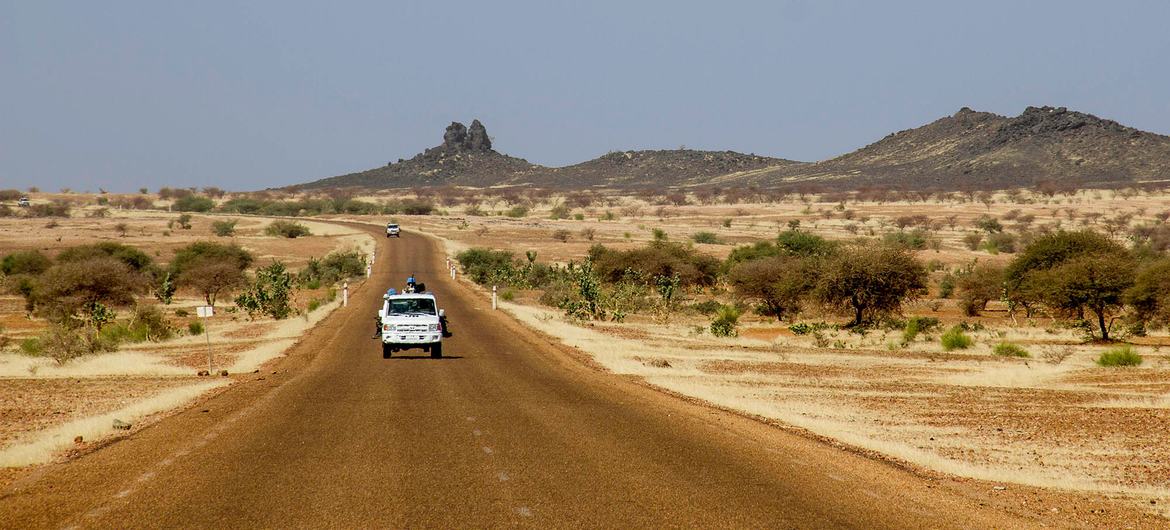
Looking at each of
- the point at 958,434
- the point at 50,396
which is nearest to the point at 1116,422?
the point at 958,434

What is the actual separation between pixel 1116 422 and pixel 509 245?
9232cm

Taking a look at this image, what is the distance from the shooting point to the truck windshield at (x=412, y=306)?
2961cm

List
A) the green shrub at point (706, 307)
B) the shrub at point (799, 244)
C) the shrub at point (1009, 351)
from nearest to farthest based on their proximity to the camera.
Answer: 1. the shrub at point (1009, 351)
2. the green shrub at point (706, 307)
3. the shrub at point (799, 244)

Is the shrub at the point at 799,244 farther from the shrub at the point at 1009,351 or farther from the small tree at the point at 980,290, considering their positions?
the shrub at the point at 1009,351

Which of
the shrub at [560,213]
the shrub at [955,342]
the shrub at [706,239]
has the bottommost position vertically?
the shrub at [560,213]

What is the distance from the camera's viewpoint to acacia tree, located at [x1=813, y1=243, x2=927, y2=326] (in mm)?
48438

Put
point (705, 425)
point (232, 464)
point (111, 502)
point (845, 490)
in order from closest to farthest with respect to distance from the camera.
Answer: point (111, 502) → point (845, 490) → point (232, 464) → point (705, 425)

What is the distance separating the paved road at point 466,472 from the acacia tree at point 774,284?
3176 cm

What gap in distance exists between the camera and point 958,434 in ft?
57.6

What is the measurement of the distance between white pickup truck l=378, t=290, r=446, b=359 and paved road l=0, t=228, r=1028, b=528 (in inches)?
295

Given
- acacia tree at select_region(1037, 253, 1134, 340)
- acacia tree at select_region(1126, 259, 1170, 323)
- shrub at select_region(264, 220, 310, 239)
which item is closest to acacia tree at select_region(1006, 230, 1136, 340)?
acacia tree at select_region(1037, 253, 1134, 340)

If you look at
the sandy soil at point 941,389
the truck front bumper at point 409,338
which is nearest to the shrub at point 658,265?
the sandy soil at point 941,389

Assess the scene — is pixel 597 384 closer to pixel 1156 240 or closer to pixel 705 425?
pixel 705 425

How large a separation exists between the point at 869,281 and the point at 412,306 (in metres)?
25.3
